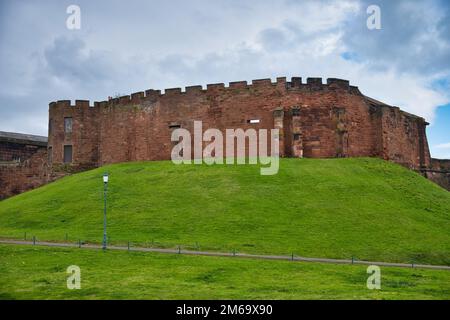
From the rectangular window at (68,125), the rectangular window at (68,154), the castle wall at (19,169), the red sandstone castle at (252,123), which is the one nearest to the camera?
the red sandstone castle at (252,123)

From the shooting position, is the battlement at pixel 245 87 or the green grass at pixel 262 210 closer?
the green grass at pixel 262 210

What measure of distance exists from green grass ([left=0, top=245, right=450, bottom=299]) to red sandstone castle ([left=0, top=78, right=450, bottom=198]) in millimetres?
22285

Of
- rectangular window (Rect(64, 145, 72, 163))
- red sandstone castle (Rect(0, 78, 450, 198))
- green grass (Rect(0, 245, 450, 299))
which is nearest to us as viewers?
green grass (Rect(0, 245, 450, 299))

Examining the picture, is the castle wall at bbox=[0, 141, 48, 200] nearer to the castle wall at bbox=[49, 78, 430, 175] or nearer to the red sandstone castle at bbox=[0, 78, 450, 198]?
the red sandstone castle at bbox=[0, 78, 450, 198]

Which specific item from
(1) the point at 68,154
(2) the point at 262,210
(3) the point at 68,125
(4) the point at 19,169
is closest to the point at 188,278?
(2) the point at 262,210

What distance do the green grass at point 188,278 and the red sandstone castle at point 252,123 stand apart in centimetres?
2228

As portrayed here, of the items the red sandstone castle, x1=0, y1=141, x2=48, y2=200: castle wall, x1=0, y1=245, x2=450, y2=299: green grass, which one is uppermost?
the red sandstone castle

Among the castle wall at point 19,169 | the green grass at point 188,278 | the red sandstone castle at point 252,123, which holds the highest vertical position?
the red sandstone castle at point 252,123

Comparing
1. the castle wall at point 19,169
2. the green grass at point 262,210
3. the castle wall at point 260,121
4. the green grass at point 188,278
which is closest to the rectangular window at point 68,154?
the castle wall at point 260,121

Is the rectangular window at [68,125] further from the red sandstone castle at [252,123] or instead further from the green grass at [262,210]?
the green grass at [262,210]

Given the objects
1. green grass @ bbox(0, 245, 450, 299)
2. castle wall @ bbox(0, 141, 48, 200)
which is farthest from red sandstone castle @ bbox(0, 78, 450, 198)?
green grass @ bbox(0, 245, 450, 299)

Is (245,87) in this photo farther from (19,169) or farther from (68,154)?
(19,169)

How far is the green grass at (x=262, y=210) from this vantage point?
26844mm

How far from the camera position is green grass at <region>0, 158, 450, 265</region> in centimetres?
2684
